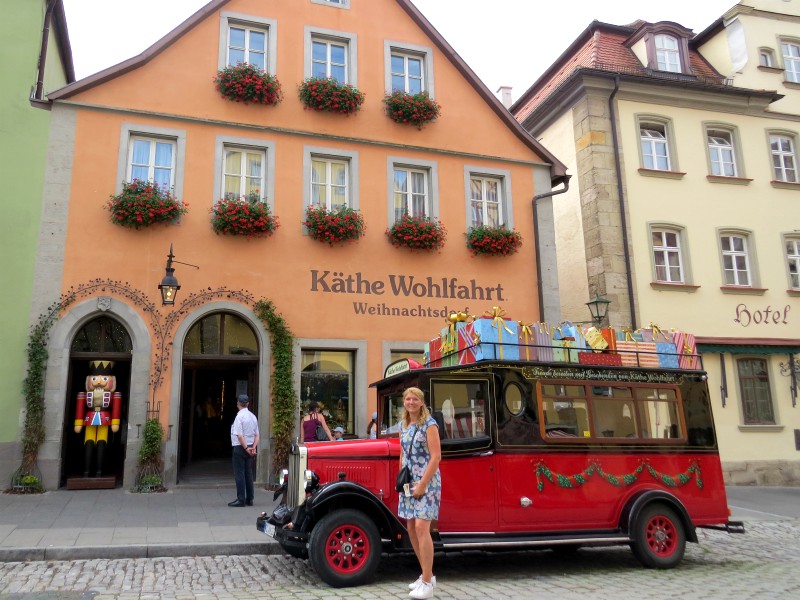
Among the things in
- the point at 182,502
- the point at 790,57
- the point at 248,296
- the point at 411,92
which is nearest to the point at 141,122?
the point at 248,296

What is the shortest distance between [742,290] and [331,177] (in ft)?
35.9

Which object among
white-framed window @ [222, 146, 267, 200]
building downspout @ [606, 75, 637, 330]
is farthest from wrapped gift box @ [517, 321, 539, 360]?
building downspout @ [606, 75, 637, 330]

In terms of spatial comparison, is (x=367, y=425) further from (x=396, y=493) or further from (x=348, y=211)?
(x=396, y=493)

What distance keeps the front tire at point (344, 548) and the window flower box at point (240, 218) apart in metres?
7.52

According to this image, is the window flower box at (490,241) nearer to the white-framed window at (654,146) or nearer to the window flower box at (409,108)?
the window flower box at (409,108)

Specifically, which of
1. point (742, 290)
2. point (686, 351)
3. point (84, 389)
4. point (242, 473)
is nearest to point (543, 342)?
point (686, 351)

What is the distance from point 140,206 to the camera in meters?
12.1

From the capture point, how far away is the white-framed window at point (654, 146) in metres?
17.7

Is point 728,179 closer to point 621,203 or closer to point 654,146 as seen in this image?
point 654,146

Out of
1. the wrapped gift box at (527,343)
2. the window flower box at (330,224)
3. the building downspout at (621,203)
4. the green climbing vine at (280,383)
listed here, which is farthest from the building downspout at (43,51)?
the building downspout at (621,203)

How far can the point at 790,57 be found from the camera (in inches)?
769

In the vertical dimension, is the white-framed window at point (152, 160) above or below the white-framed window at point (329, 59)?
below

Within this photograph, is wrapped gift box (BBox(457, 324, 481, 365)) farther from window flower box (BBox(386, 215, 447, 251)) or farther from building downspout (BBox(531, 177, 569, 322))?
building downspout (BBox(531, 177, 569, 322))

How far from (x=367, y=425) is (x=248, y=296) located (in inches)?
136
